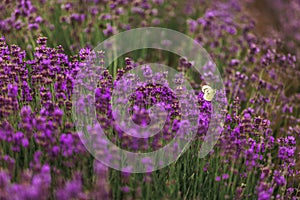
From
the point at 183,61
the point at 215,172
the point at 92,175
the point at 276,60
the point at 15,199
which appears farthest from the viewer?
the point at 276,60

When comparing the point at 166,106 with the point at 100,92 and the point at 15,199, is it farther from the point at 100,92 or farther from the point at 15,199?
the point at 15,199

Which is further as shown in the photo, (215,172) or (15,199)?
(215,172)

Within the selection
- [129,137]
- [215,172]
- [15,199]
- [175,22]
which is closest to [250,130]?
[215,172]

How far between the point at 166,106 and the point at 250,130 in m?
0.61

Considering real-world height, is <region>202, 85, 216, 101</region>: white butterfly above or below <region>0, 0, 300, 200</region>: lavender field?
above

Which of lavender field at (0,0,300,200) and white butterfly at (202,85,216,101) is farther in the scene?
white butterfly at (202,85,216,101)

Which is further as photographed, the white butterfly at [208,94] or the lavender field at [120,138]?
the white butterfly at [208,94]

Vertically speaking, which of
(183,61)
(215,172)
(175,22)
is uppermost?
(175,22)

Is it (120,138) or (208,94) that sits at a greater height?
(208,94)

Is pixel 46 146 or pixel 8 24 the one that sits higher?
pixel 8 24

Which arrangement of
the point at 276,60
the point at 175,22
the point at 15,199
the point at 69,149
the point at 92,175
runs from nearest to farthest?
the point at 15,199 < the point at 69,149 < the point at 92,175 < the point at 276,60 < the point at 175,22

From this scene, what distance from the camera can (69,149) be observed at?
2314 millimetres

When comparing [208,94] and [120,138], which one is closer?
[120,138]

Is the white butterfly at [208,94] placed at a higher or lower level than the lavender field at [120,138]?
higher
